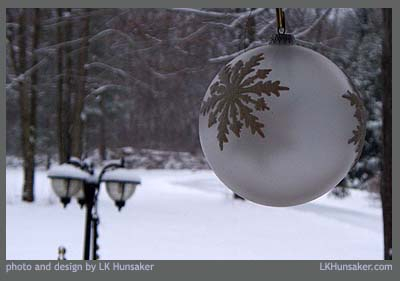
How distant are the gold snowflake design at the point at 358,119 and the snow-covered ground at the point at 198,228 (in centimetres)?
514

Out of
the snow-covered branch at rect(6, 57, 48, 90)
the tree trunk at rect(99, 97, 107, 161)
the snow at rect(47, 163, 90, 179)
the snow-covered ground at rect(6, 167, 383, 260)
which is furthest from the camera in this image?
the tree trunk at rect(99, 97, 107, 161)

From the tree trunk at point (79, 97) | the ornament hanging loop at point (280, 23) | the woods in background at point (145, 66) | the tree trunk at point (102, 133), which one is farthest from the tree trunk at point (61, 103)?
the ornament hanging loop at point (280, 23)

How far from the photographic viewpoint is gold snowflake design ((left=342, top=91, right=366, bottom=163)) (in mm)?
1112

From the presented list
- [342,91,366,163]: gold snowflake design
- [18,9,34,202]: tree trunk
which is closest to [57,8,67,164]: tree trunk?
[18,9,34,202]: tree trunk

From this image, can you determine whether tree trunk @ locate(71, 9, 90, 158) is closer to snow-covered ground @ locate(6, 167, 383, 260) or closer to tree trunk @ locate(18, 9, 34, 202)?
tree trunk @ locate(18, 9, 34, 202)

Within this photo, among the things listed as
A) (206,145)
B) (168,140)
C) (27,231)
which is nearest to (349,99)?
(206,145)

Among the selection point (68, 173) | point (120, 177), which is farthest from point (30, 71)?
point (120, 177)

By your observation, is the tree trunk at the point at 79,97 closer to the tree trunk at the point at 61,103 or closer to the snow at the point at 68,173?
the tree trunk at the point at 61,103

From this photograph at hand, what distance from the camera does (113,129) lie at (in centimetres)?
1101

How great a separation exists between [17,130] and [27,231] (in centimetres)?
492

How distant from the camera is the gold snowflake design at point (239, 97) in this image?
106cm

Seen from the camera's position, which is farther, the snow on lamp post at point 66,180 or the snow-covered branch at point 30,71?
the snow-covered branch at point 30,71

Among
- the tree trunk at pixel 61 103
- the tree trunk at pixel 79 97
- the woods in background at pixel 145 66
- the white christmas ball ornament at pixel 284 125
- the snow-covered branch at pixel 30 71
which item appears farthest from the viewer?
the tree trunk at pixel 61 103

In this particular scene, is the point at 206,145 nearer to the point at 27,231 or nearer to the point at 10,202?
the point at 27,231
